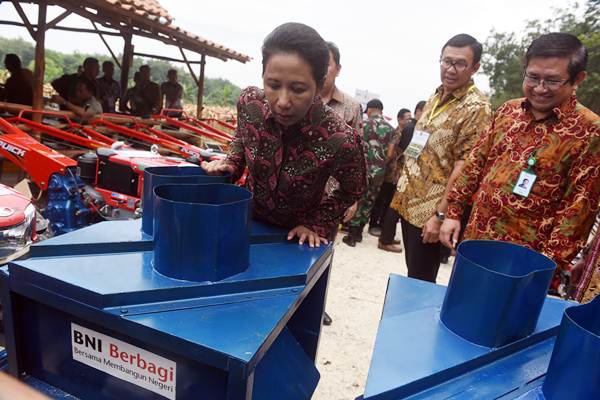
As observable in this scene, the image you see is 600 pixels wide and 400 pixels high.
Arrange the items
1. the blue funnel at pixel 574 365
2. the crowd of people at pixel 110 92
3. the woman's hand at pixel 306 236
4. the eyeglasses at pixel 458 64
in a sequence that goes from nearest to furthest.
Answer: the blue funnel at pixel 574 365 → the woman's hand at pixel 306 236 → the eyeglasses at pixel 458 64 → the crowd of people at pixel 110 92

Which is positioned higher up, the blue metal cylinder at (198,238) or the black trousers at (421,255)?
the blue metal cylinder at (198,238)

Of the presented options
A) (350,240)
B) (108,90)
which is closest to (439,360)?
(350,240)

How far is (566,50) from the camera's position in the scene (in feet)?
5.47

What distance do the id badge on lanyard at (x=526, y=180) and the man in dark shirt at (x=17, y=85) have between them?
726 centimetres

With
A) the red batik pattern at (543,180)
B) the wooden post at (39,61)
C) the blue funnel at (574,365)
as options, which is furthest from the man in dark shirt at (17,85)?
the blue funnel at (574,365)

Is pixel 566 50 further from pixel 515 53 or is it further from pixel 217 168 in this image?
pixel 515 53

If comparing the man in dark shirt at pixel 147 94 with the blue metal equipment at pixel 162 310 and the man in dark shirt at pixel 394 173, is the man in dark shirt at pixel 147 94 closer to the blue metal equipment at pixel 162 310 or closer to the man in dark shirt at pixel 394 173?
the man in dark shirt at pixel 394 173

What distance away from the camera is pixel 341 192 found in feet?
5.88

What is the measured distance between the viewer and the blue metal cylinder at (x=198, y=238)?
3.71ft

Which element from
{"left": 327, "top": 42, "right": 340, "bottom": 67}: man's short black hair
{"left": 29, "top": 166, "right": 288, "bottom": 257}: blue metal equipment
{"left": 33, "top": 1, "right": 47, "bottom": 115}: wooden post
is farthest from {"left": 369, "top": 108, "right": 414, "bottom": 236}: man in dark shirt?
{"left": 33, "top": 1, "right": 47, "bottom": 115}: wooden post

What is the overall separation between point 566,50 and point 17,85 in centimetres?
746

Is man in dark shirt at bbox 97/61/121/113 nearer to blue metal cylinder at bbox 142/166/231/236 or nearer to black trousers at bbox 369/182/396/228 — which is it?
black trousers at bbox 369/182/396/228

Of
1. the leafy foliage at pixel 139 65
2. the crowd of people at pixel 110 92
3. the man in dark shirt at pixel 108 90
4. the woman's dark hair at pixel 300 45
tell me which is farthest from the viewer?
the leafy foliage at pixel 139 65

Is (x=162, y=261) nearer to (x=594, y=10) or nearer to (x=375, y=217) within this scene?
(x=375, y=217)
